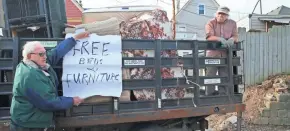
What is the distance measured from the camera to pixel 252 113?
914 cm

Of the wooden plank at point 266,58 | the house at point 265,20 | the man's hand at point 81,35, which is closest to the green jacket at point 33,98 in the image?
the man's hand at point 81,35

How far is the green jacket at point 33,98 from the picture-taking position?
11.8 feet

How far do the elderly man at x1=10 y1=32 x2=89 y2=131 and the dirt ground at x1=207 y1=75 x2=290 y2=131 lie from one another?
211 inches

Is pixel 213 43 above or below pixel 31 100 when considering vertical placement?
above

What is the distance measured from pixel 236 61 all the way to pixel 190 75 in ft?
2.81

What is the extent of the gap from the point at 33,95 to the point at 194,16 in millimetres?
37671

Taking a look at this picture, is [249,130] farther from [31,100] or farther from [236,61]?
[31,100]

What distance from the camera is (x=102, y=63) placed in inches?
161

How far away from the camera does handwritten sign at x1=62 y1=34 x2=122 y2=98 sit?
398 centimetres

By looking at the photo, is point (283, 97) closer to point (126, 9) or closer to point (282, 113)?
point (282, 113)

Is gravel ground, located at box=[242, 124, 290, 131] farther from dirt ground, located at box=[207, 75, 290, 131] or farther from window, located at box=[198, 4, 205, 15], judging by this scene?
window, located at box=[198, 4, 205, 15]

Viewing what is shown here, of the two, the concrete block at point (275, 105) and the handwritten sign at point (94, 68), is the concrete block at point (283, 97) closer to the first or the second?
the concrete block at point (275, 105)

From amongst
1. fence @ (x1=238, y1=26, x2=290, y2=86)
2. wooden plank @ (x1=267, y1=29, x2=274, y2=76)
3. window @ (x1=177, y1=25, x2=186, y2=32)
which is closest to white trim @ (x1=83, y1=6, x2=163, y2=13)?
fence @ (x1=238, y1=26, x2=290, y2=86)

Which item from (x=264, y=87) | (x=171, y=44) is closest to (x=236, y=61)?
(x=171, y=44)
